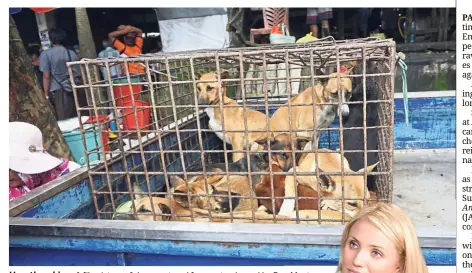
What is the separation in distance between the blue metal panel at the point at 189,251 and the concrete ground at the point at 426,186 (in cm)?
140

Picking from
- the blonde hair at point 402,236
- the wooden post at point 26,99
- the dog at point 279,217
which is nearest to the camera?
the blonde hair at point 402,236

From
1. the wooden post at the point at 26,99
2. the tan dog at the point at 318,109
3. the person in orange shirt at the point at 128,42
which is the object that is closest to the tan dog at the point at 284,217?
the tan dog at the point at 318,109

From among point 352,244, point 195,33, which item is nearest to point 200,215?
point 352,244

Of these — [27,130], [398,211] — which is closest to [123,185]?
[27,130]

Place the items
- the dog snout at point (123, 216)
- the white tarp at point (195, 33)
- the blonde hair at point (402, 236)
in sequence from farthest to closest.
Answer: the white tarp at point (195, 33)
the dog snout at point (123, 216)
the blonde hair at point (402, 236)

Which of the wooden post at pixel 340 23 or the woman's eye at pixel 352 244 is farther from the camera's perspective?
the wooden post at pixel 340 23

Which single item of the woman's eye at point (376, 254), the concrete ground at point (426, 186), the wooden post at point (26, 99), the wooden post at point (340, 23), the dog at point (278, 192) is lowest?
the concrete ground at point (426, 186)

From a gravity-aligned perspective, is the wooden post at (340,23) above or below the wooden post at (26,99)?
above

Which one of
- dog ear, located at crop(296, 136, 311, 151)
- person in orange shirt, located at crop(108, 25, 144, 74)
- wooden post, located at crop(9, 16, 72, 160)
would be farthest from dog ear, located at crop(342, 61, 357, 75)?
person in orange shirt, located at crop(108, 25, 144, 74)

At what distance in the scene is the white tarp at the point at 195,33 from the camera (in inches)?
300

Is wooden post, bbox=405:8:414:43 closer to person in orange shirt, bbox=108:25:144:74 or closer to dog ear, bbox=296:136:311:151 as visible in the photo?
person in orange shirt, bbox=108:25:144:74

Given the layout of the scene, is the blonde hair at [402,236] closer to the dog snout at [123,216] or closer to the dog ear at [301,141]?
the dog ear at [301,141]
